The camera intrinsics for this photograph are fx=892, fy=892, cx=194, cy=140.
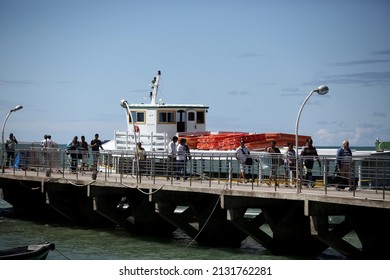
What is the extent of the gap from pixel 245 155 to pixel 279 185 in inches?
83.8

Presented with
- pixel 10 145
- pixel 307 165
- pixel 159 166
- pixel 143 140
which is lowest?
pixel 159 166

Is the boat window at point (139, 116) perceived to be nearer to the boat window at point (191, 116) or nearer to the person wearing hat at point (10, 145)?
the boat window at point (191, 116)

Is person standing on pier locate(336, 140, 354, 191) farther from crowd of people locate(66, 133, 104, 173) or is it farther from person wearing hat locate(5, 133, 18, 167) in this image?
person wearing hat locate(5, 133, 18, 167)

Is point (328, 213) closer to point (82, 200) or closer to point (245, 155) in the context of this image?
point (245, 155)

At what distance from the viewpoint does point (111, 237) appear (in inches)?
1097

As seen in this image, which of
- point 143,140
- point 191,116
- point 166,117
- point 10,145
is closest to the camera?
point 10,145

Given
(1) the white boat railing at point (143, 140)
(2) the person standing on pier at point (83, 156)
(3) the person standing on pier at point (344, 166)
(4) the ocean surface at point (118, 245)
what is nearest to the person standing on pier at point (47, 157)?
(2) the person standing on pier at point (83, 156)

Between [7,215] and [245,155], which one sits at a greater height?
[245,155]

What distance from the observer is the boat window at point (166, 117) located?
3756cm

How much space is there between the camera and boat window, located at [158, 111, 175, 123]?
3756cm

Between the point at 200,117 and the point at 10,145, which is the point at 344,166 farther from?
the point at 10,145

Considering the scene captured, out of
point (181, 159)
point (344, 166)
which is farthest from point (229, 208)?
point (181, 159)

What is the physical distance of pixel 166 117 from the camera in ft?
123
